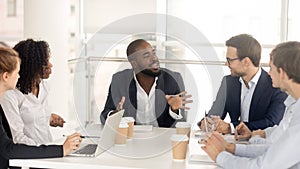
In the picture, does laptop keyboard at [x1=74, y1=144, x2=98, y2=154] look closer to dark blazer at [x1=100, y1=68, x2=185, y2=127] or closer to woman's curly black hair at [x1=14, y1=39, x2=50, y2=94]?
dark blazer at [x1=100, y1=68, x2=185, y2=127]

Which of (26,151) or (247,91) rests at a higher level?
(247,91)

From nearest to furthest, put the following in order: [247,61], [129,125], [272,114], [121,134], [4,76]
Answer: [4,76] < [121,134] < [129,125] < [272,114] < [247,61]

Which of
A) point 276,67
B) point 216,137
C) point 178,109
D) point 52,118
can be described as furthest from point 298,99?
point 52,118

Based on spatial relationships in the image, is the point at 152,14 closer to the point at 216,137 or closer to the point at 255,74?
the point at 255,74

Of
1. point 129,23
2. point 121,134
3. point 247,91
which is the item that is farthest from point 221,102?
point 129,23

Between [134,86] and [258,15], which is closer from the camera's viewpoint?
[134,86]

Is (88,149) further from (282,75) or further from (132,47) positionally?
(282,75)

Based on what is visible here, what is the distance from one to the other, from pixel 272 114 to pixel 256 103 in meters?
0.12

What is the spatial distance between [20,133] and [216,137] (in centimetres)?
89

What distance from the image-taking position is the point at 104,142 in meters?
2.30

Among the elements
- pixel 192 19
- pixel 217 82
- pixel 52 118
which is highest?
pixel 192 19

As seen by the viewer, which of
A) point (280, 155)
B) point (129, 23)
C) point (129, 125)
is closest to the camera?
point (280, 155)

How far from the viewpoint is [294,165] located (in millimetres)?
1912

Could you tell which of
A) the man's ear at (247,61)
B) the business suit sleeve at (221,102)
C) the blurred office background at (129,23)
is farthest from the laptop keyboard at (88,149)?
the blurred office background at (129,23)
